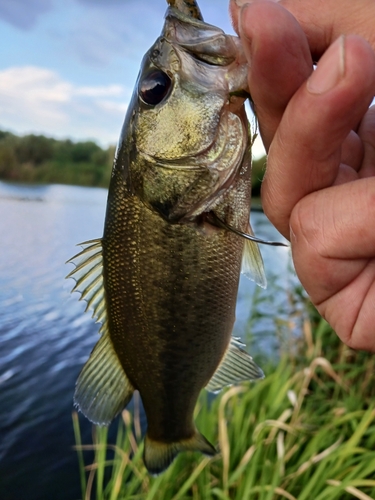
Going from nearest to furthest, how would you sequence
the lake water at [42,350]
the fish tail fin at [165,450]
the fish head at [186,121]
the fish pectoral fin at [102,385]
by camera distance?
the fish head at [186,121], the fish pectoral fin at [102,385], the fish tail fin at [165,450], the lake water at [42,350]

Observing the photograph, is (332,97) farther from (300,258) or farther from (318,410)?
(318,410)

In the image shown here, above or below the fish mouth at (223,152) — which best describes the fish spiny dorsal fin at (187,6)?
above

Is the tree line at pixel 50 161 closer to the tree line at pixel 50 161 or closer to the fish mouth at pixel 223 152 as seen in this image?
the tree line at pixel 50 161

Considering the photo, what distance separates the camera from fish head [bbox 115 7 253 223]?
141 cm

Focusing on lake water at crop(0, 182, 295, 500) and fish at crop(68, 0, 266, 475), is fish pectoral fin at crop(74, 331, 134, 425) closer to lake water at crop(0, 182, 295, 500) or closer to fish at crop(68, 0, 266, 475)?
fish at crop(68, 0, 266, 475)

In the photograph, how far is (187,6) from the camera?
4.66 feet

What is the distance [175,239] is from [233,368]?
2.50 ft

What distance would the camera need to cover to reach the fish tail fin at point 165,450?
2.05 m

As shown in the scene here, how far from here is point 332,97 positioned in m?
1.08

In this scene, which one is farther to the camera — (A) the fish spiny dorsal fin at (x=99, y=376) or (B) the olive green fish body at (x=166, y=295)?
(A) the fish spiny dorsal fin at (x=99, y=376)

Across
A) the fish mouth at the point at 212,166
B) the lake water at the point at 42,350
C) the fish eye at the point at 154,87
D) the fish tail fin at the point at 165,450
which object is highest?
the fish eye at the point at 154,87

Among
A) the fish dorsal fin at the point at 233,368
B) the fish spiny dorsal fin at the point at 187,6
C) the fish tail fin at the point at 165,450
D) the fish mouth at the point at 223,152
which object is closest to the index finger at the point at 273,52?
the fish mouth at the point at 223,152

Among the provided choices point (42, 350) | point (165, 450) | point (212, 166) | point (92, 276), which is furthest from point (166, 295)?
point (42, 350)

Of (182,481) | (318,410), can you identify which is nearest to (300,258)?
(182,481)
